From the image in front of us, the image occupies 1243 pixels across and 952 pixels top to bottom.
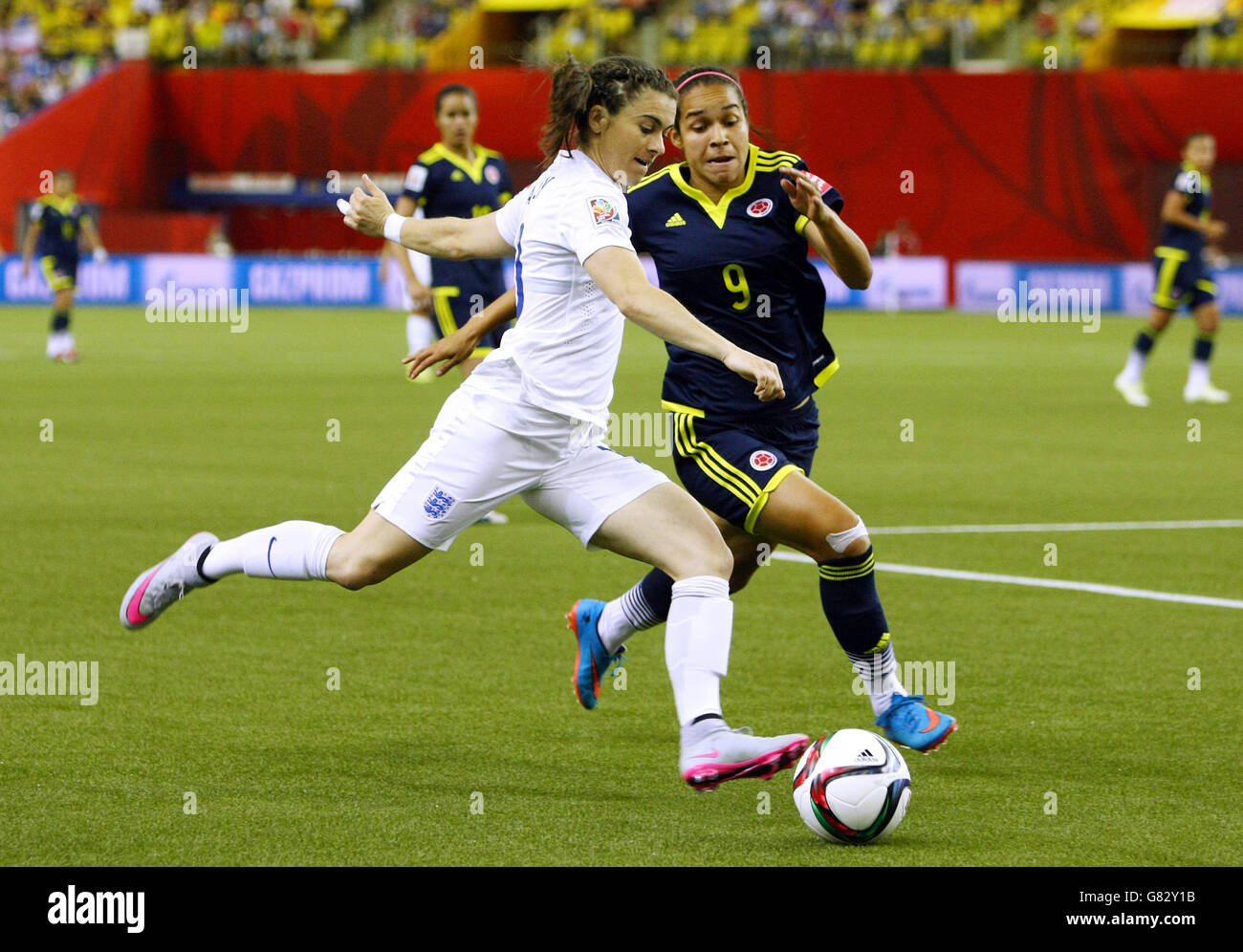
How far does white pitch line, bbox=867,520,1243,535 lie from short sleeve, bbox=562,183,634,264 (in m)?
5.92

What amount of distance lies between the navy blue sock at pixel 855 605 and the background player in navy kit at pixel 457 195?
6.07 m

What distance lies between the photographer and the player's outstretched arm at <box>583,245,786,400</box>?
5156mm

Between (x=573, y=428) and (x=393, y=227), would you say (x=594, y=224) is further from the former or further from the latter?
(x=393, y=227)

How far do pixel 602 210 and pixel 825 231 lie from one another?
91 centimetres

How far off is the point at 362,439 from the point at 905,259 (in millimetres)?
24058

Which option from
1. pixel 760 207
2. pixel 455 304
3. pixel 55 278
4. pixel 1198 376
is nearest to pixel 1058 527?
pixel 455 304

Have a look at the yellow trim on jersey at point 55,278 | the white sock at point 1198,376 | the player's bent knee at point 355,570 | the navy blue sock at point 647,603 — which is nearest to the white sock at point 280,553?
the player's bent knee at point 355,570

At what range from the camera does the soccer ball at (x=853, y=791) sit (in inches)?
203

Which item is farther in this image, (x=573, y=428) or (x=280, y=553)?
(x=280, y=553)

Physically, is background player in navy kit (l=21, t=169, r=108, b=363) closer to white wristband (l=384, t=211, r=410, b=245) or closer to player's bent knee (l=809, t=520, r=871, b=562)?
white wristband (l=384, t=211, r=410, b=245)

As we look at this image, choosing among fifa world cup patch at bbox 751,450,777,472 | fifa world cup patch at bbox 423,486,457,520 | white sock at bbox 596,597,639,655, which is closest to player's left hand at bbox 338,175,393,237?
fifa world cup patch at bbox 423,486,457,520

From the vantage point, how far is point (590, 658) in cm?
684
